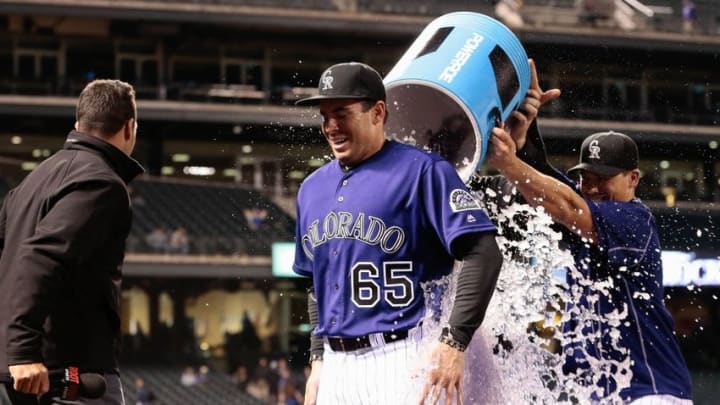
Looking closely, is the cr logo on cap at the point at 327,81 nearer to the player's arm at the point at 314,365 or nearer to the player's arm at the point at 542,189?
the player's arm at the point at 542,189

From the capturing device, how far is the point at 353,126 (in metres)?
4.37

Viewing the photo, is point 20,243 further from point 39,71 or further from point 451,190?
point 39,71

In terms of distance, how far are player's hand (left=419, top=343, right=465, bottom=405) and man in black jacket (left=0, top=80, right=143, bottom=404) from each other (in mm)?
1213

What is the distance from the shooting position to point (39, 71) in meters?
34.7

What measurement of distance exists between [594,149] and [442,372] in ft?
5.23

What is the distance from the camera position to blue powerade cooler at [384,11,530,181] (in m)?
4.67

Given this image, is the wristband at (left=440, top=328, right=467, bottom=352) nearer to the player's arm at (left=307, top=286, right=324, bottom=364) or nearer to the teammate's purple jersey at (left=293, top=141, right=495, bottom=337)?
the teammate's purple jersey at (left=293, top=141, right=495, bottom=337)

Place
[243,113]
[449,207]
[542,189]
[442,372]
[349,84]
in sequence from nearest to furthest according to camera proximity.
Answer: [442,372], [449,207], [349,84], [542,189], [243,113]

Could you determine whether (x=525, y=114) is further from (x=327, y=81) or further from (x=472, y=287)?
(x=472, y=287)

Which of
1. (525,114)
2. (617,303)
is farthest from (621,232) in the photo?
(525,114)

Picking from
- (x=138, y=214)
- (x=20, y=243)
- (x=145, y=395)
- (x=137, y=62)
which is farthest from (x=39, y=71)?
(x=20, y=243)

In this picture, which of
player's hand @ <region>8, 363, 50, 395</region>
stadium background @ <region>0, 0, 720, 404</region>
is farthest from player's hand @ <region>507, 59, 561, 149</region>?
stadium background @ <region>0, 0, 720, 404</region>

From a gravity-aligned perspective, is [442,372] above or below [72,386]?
above

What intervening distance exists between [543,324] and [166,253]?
26345 mm
